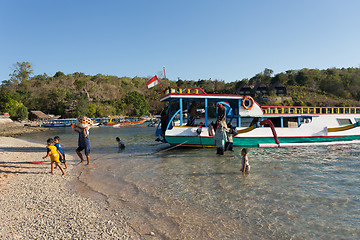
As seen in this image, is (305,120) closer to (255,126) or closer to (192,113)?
(255,126)

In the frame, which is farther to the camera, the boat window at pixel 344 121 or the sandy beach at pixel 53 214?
the boat window at pixel 344 121

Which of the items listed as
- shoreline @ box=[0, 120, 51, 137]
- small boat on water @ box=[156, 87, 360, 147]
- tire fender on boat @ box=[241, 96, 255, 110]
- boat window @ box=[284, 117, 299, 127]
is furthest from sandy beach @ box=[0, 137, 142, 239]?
shoreline @ box=[0, 120, 51, 137]

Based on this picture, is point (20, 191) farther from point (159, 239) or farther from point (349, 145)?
point (349, 145)

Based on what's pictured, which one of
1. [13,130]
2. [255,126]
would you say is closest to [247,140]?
[255,126]

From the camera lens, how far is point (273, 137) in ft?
57.4

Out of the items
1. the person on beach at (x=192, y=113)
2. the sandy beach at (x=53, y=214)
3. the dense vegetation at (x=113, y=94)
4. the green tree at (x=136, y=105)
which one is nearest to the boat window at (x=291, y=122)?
the person on beach at (x=192, y=113)

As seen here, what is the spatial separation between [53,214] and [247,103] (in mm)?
14994

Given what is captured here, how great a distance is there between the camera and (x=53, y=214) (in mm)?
5613

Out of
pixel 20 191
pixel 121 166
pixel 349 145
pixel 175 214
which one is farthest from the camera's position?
pixel 349 145

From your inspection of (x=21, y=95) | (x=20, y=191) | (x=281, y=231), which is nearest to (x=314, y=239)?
(x=281, y=231)

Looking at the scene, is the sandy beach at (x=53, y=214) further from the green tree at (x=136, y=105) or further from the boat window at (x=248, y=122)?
the green tree at (x=136, y=105)

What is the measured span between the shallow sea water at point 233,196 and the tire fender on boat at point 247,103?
5.63 metres

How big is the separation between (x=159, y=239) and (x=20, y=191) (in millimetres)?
5516

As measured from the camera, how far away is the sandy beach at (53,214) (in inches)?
183
